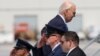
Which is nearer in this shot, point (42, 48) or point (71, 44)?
point (71, 44)

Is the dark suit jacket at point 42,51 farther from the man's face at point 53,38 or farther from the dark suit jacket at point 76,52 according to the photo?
the dark suit jacket at point 76,52

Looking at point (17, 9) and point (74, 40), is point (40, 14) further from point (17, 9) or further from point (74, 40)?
point (74, 40)

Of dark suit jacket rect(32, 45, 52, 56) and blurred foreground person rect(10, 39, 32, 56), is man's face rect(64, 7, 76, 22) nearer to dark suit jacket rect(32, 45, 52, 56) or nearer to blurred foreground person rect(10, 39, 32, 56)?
dark suit jacket rect(32, 45, 52, 56)

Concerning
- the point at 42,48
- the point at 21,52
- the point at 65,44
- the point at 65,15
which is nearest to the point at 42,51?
the point at 42,48

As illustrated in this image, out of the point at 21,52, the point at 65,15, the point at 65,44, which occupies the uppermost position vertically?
the point at 65,15

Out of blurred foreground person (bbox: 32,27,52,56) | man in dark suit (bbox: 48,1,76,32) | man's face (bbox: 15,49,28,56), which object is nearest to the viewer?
man in dark suit (bbox: 48,1,76,32)

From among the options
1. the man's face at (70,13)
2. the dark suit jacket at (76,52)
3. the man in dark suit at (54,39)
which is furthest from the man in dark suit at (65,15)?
the dark suit jacket at (76,52)

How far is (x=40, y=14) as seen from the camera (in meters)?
40.2

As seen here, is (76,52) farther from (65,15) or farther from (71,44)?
(65,15)

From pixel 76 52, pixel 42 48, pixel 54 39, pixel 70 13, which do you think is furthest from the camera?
pixel 42 48

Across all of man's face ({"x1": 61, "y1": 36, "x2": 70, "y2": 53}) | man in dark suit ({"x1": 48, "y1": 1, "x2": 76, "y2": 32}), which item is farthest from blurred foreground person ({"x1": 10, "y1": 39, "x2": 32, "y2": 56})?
man's face ({"x1": 61, "y1": 36, "x2": 70, "y2": 53})

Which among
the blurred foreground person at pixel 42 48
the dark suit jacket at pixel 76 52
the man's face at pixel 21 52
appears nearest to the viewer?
the dark suit jacket at pixel 76 52

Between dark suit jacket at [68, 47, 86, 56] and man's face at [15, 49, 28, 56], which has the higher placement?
dark suit jacket at [68, 47, 86, 56]

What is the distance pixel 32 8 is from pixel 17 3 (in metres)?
1.14
